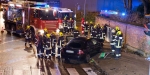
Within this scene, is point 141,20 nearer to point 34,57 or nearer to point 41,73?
point 34,57

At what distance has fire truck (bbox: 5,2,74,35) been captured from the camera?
69.8 feet

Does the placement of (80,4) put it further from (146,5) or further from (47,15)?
(146,5)

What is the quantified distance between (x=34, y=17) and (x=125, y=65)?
10.1m

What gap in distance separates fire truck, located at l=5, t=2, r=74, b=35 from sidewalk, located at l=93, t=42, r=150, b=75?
5.51m

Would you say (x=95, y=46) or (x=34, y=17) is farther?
(x=34, y=17)

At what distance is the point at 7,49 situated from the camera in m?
18.6

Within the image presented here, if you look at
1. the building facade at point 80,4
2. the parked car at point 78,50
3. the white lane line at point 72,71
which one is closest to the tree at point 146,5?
the parked car at point 78,50

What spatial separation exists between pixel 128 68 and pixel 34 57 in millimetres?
5453

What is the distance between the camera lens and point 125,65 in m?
13.7

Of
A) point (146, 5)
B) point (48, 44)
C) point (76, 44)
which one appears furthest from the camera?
point (146, 5)

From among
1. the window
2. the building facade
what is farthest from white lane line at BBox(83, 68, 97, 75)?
the building facade

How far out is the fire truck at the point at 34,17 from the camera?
2127cm

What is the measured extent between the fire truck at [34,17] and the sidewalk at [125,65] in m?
5.51

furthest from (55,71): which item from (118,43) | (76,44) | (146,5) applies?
(146,5)
